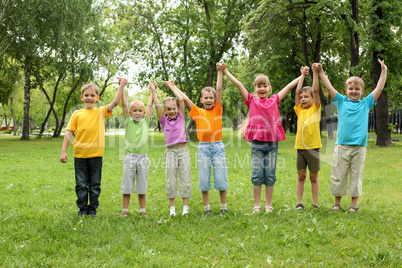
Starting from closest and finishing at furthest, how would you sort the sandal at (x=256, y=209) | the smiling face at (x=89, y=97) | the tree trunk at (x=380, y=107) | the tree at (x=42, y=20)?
the smiling face at (x=89, y=97), the sandal at (x=256, y=209), the tree trunk at (x=380, y=107), the tree at (x=42, y=20)

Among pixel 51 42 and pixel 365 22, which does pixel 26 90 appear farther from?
pixel 365 22

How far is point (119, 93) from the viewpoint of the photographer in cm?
514

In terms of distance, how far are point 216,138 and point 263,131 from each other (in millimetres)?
750

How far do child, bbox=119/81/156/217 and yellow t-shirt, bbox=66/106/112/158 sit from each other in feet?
1.41

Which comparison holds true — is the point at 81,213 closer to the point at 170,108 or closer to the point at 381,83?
the point at 170,108

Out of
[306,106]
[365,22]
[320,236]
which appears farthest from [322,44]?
[320,236]

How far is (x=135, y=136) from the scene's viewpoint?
17.5 feet

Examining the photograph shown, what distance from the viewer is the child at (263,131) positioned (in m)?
5.28

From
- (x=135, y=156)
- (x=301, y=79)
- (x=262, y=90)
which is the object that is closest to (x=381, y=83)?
(x=301, y=79)

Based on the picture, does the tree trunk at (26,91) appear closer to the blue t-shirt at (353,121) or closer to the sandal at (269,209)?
the sandal at (269,209)

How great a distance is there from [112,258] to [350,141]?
12.7 feet

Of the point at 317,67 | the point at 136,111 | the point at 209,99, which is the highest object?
the point at 317,67

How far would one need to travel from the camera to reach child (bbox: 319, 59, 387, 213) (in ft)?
17.1

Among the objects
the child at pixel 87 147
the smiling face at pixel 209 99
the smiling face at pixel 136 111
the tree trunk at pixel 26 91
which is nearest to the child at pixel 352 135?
the smiling face at pixel 209 99
